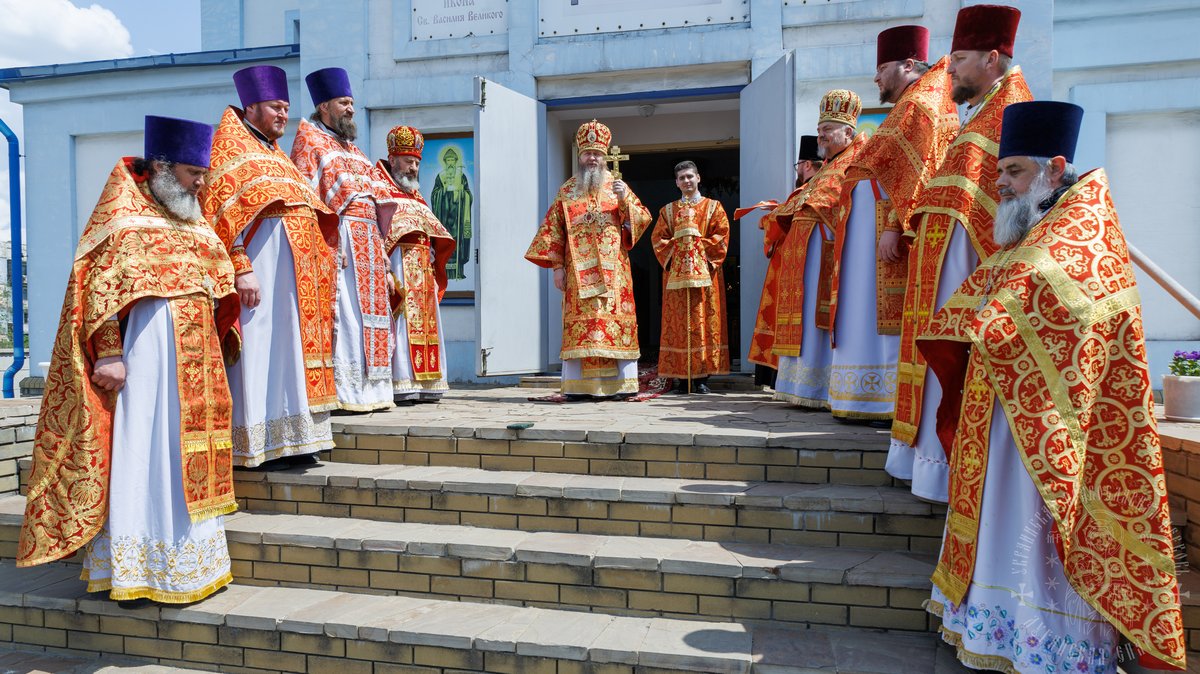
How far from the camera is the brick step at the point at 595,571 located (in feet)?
10.2

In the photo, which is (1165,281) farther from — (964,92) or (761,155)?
(761,155)

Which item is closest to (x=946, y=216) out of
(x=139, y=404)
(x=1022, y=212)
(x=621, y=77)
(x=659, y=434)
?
(x=1022, y=212)

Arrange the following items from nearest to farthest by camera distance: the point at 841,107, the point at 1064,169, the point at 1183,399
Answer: the point at 1064,169 < the point at 1183,399 < the point at 841,107

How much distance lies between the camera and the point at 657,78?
25.6 feet

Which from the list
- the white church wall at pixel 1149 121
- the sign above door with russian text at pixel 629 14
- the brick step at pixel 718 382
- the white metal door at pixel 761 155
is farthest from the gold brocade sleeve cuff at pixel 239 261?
the white church wall at pixel 1149 121

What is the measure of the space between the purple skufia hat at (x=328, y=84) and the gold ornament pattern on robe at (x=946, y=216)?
379 centimetres

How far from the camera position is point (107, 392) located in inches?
129

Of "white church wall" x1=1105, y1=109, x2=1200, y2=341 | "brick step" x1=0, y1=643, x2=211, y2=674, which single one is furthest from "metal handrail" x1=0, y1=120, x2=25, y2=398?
"white church wall" x1=1105, y1=109, x2=1200, y2=341

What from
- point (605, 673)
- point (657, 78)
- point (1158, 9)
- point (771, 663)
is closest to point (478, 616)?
point (605, 673)

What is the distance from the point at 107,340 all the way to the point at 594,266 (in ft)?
12.1

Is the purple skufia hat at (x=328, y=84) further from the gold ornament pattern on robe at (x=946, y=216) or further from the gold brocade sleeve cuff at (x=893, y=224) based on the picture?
the gold ornament pattern on robe at (x=946, y=216)

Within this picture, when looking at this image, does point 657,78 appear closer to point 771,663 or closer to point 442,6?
point 442,6

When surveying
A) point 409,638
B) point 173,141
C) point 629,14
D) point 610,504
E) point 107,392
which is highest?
point 629,14

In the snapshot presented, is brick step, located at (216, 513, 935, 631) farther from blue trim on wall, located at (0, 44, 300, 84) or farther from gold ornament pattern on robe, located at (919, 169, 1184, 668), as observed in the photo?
blue trim on wall, located at (0, 44, 300, 84)
